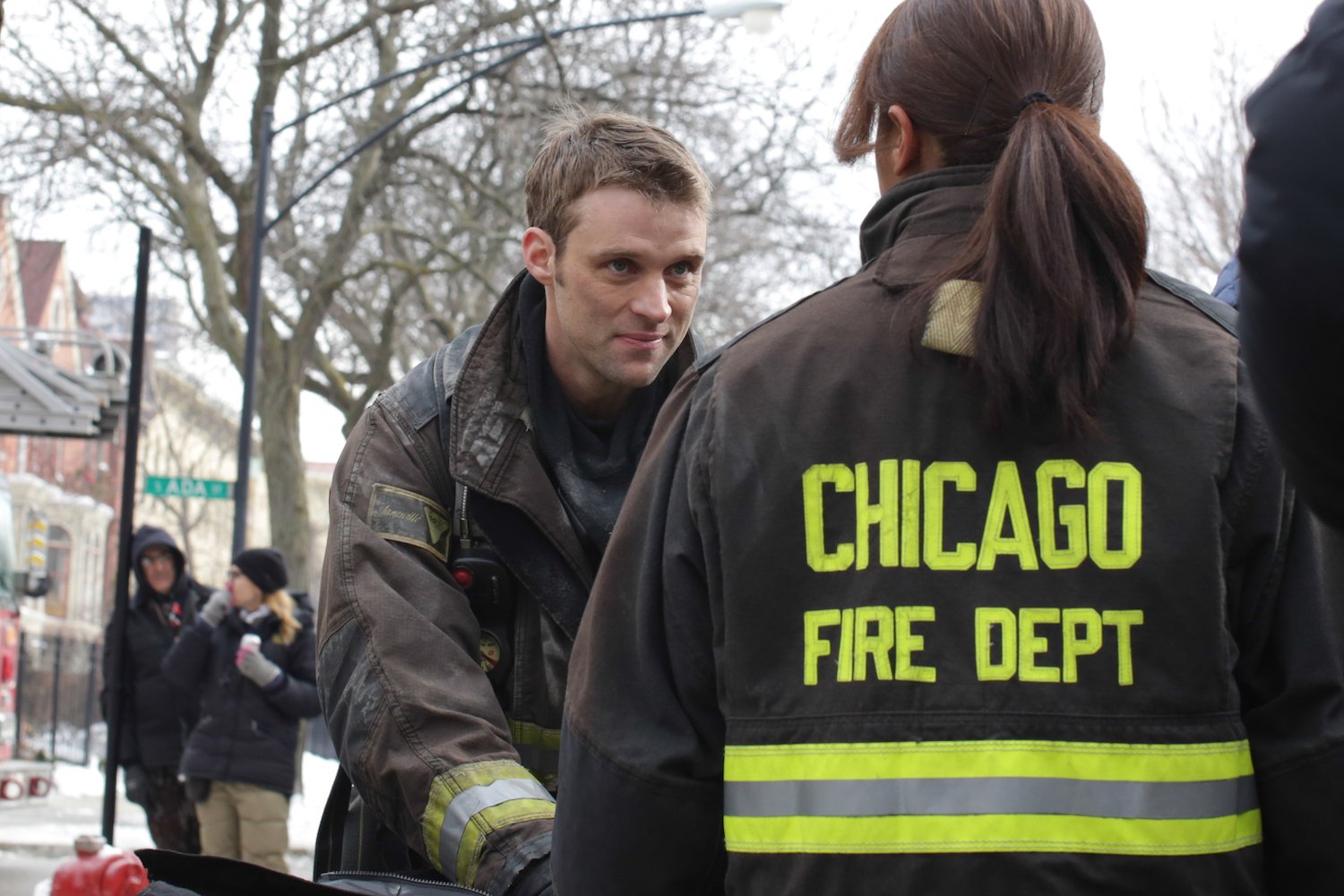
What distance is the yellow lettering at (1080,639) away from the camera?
1.65 metres

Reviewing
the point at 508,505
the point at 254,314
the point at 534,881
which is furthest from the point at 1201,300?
the point at 254,314

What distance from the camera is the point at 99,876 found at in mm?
2131

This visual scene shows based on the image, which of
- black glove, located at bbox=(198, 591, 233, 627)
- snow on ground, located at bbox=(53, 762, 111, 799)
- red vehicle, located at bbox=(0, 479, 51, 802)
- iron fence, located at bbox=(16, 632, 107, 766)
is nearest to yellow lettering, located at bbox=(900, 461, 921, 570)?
black glove, located at bbox=(198, 591, 233, 627)

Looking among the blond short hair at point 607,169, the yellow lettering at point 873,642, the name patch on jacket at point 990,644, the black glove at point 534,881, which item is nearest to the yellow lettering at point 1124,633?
the name patch on jacket at point 990,644

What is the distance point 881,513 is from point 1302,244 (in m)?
0.60

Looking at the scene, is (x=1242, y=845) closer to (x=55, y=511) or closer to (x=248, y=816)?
(x=248, y=816)

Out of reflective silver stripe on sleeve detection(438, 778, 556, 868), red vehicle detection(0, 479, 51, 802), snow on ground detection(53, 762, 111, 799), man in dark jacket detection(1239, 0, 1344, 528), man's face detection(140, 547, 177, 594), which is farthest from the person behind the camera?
snow on ground detection(53, 762, 111, 799)

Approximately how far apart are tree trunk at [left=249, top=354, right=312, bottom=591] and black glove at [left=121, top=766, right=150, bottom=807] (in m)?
8.83

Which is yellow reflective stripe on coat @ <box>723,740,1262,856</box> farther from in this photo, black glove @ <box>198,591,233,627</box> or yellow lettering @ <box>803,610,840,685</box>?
black glove @ <box>198,591,233,627</box>

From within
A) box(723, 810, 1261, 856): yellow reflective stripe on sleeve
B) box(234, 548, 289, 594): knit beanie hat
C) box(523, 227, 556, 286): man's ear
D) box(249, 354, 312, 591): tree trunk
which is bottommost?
box(723, 810, 1261, 856): yellow reflective stripe on sleeve

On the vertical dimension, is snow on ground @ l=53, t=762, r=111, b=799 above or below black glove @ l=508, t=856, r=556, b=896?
below

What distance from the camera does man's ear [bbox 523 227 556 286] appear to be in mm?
3195

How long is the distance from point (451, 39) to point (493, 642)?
1511cm

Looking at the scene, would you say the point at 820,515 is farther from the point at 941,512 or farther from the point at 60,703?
the point at 60,703
